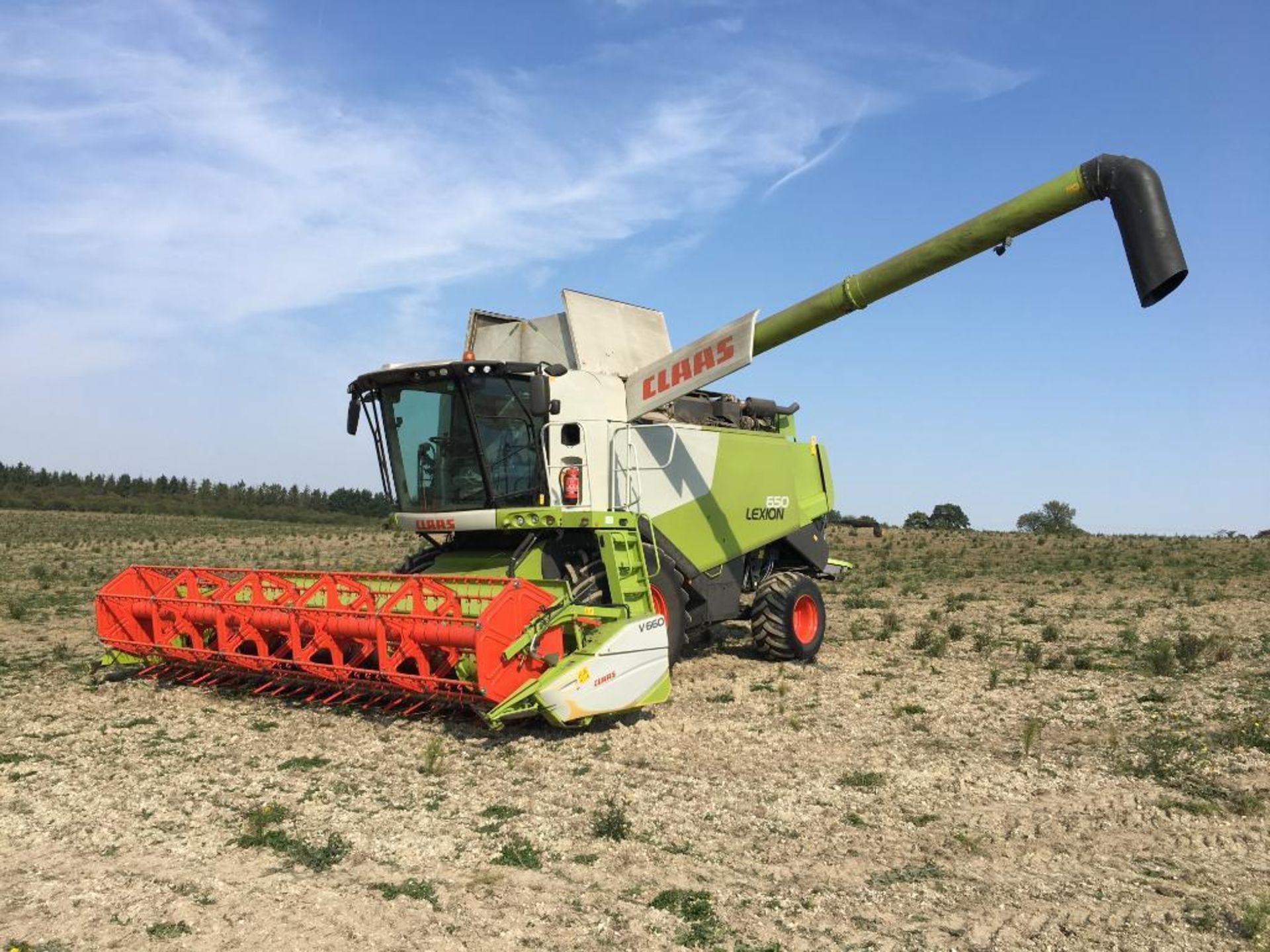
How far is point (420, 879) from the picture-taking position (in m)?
4.65

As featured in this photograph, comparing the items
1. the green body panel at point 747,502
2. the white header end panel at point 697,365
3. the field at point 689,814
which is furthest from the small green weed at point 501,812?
the white header end panel at point 697,365

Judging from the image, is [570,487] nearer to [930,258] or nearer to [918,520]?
[930,258]

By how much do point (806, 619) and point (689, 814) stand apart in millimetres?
6171

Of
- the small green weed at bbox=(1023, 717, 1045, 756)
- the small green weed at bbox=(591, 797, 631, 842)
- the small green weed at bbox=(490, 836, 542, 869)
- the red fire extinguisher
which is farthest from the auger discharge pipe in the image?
the small green weed at bbox=(490, 836, 542, 869)

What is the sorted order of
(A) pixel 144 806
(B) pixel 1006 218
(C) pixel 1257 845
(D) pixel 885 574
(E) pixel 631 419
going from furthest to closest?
(D) pixel 885 574, (E) pixel 631 419, (B) pixel 1006 218, (A) pixel 144 806, (C) pixel 1257 845

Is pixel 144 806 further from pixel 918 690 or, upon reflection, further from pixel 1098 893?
pixel 918 690

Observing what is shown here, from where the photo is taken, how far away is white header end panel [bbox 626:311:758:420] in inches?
364

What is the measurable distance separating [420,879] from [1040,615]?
13.5 m

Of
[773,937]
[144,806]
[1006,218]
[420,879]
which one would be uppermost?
[1006,218]

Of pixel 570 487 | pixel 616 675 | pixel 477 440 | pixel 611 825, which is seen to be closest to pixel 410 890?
pixel 611 825

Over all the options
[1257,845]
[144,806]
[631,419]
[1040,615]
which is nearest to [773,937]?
[1257,845]

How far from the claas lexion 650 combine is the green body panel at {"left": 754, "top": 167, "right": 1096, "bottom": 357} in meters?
0.02

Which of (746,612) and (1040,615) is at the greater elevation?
Result: (746,612)

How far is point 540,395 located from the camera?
8.42 m
